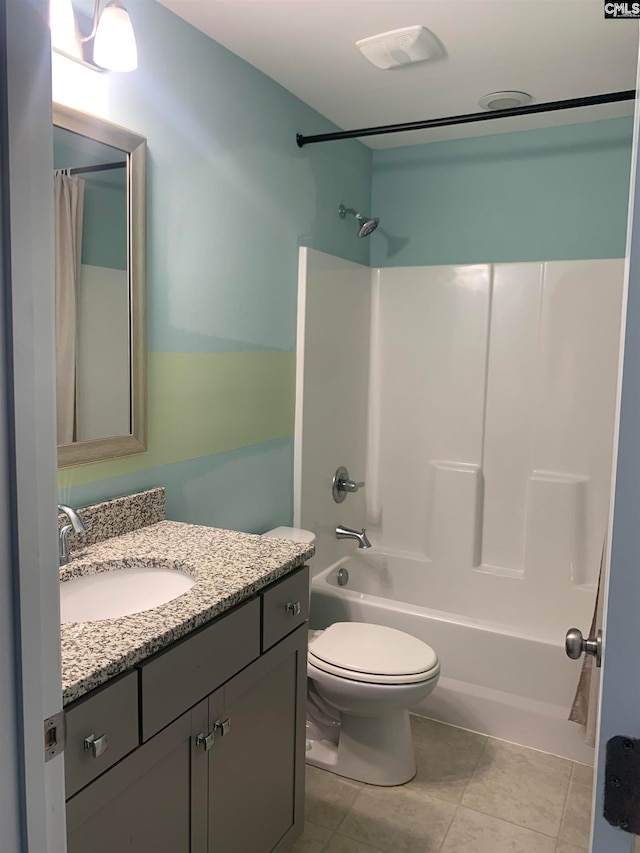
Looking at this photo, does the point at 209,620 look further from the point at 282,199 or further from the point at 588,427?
the point at 588,427

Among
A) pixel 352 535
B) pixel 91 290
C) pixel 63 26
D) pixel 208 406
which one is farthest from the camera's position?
pixel 352 535

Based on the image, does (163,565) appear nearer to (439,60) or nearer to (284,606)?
(284,606)

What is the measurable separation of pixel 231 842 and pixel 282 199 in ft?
6.98

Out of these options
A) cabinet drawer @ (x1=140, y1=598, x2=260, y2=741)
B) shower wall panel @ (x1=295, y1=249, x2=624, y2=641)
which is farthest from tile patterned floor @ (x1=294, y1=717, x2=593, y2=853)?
cabinet drawer @ (x1=140, y1=598, x2=260, y2=741)

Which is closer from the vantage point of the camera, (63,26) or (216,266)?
(63,26)

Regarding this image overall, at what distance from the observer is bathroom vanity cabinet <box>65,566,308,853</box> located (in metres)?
1.20

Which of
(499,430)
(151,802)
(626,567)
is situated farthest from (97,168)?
(499,430)

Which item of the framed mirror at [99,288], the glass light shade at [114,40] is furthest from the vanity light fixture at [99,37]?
the framed mirror at [99,288]

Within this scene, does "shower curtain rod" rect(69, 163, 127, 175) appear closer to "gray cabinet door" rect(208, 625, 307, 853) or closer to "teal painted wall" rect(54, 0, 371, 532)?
"teal painted wall" rect(54, 0, 371, 532)

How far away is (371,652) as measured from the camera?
2365mm

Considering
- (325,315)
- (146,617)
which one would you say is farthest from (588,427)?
(146,617)

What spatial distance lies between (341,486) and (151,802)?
1.97 metres

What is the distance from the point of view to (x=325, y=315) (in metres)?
2.99

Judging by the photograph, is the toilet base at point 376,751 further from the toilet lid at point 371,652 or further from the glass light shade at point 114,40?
the glass light shade at point 114,40
